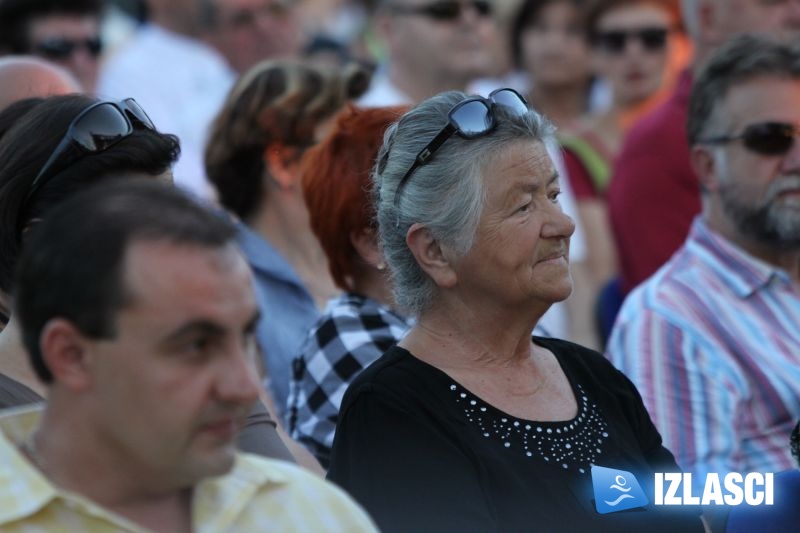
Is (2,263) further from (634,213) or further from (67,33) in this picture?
(67,33)

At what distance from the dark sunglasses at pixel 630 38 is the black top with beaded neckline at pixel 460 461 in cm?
452

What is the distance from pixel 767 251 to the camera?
4426 mm

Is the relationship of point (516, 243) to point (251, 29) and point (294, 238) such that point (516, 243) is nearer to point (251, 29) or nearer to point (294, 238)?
point (294, 238)

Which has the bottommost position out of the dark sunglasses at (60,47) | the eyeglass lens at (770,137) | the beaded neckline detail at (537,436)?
the beaded neckline detail at (537,436)

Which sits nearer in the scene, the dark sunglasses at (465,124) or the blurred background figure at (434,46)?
the dark sunglasses at (465,124)

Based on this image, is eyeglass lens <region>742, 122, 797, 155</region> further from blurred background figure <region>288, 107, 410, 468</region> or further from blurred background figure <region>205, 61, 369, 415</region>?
blurred background figure <region>205, 61, 369, 415</region>

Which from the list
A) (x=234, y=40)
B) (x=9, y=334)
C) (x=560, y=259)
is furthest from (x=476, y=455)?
(x=234, y=40)

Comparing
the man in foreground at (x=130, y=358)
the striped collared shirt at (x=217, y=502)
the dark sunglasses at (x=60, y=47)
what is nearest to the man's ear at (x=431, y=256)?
the striped collared shirt at (x=217, y=502)

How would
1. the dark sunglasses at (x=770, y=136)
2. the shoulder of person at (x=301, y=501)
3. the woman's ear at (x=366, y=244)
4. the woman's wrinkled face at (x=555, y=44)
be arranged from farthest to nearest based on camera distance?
the woman's wrinkled face at (x=555, y=44)
the dark sunglasses at (x=770, y=136)
the woman's ear at (x=366, y=244)
the shoulder of person at (x=301, y=501)

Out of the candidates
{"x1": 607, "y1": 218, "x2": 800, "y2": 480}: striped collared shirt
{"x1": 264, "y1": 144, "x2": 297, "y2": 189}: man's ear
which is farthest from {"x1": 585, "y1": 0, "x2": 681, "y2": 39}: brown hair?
{"x1": 607, "y1": 218, "x2": 800, "y2": 480}: striped collared shirt

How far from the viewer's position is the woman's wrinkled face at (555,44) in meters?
7.90

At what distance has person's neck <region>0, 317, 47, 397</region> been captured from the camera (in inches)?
110

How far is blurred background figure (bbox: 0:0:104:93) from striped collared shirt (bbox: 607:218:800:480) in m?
3.31

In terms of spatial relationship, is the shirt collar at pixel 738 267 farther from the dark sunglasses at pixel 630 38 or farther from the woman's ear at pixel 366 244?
the dark sunglasses at pixel 630 38
